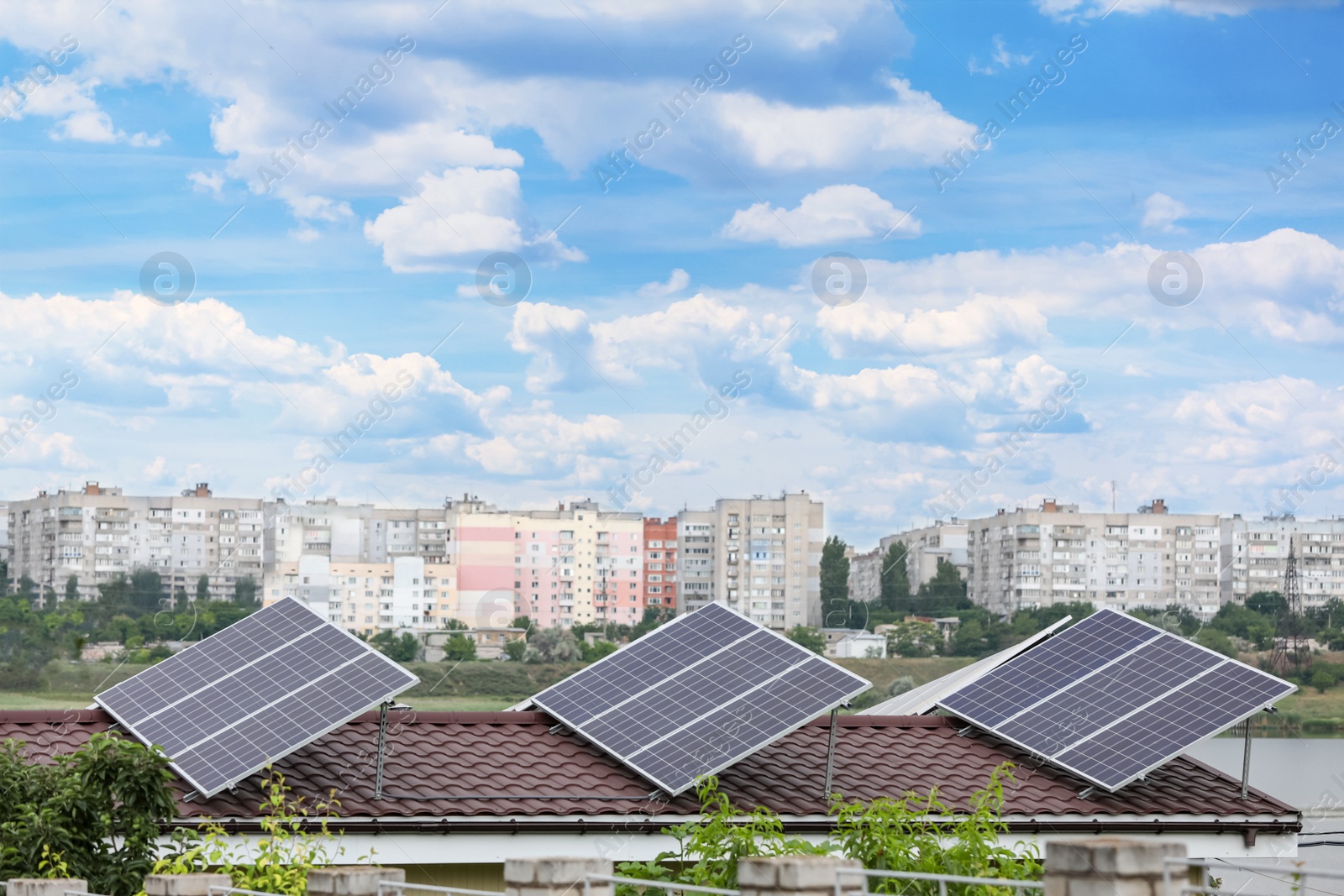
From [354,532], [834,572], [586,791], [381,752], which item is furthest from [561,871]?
[354,532]

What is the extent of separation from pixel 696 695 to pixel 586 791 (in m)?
2.18

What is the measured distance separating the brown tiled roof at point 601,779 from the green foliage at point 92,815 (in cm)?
159

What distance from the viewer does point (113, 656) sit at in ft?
343

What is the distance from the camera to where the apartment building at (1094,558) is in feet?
469

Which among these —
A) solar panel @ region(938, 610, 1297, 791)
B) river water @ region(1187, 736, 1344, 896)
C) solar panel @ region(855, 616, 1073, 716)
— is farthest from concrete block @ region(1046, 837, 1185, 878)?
river water @ region(1187, 736, 1344, 896)

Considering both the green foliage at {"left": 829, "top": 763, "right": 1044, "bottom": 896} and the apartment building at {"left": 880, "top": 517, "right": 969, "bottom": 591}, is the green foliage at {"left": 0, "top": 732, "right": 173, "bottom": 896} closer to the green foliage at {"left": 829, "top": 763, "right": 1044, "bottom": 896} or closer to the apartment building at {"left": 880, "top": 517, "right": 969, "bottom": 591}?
the green foliage at {"left": 829, "top": 763, "right": 1044, "bottom": 896}

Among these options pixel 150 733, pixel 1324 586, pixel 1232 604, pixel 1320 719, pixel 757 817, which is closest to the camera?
pixel 757 817

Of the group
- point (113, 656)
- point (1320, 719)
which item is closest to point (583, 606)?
point (113, 656)

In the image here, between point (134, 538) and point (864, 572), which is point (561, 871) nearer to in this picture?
point (864, 572)

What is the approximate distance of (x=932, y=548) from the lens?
148000 mm

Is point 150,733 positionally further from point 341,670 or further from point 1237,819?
point 1237,819

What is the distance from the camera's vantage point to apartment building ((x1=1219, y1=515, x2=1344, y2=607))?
14000cm

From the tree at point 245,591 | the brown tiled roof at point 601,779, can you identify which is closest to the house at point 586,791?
the brown tiled roof at point 601,779

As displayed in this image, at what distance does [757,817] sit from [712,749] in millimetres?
4423
